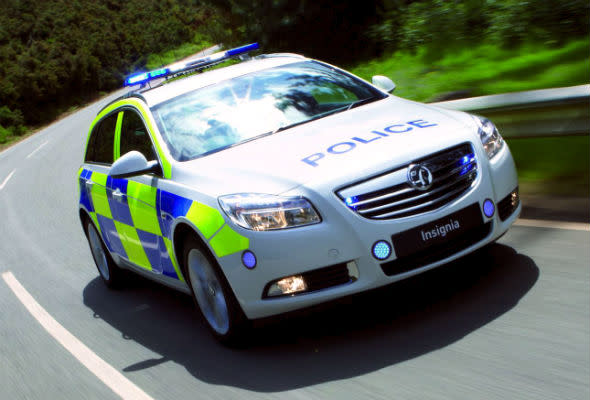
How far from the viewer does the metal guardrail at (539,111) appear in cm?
671

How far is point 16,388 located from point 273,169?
7.98 ft

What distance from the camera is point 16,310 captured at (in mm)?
8164

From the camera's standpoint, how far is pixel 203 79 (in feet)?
20.9

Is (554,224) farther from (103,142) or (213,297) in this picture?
(103,142)

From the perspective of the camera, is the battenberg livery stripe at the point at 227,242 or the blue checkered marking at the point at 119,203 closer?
the battenberg livery stripe at the point at 227,242

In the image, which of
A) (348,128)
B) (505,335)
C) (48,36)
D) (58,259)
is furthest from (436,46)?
(48,36)

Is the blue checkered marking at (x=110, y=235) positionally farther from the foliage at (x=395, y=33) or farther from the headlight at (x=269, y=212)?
the foliage at (x=395, y=33)

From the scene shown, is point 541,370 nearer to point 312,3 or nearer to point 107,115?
point 107,115

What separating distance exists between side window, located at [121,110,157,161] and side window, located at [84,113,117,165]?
0.36 meters

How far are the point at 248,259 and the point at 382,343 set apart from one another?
0.86 metres

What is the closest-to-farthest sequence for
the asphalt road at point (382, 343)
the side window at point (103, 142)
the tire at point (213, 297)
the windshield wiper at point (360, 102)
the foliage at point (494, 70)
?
the asphalt road at point (382, 343), the tire at point (213, 297), the windshield wiper at point (360, 102), the side window at point (103, 142), the foliage at point (494, 70)

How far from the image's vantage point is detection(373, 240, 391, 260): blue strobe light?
4.49m

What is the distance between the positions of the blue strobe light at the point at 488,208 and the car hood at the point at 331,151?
1.25 ft

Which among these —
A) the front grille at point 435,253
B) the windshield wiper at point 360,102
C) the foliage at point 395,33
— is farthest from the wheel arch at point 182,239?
the foliage at point 395,33
